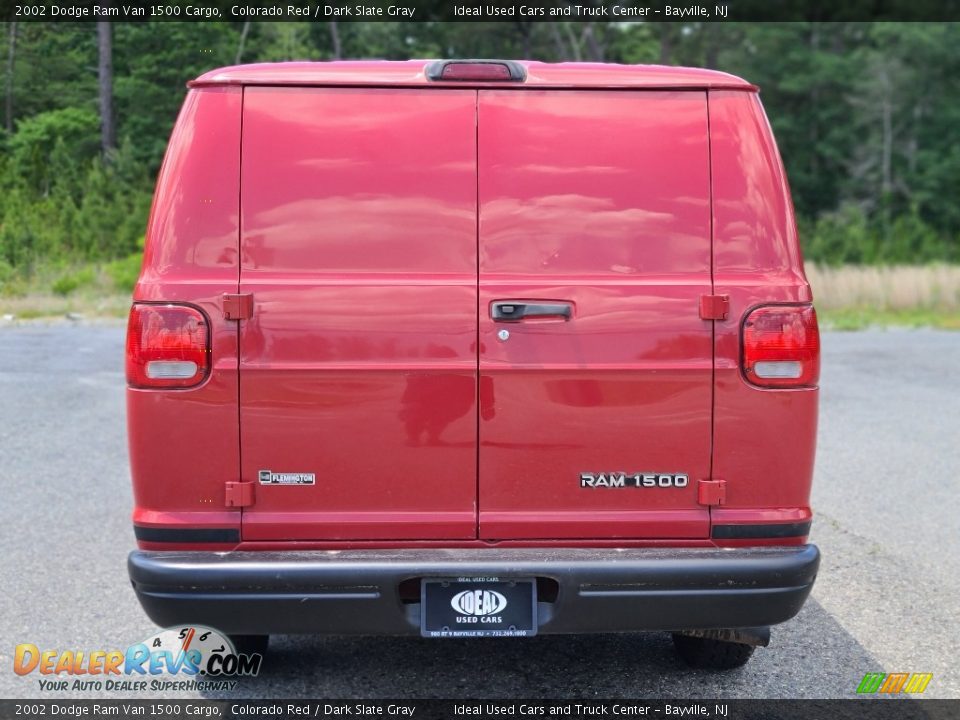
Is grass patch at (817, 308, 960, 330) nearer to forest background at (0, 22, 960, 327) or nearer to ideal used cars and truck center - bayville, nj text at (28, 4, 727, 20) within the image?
forest background at (0, 22, 960, 327)

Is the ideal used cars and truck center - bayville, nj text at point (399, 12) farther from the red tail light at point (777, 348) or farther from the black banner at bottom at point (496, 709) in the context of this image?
the red tail light at point (777, 348)

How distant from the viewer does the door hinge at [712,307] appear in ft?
11.0

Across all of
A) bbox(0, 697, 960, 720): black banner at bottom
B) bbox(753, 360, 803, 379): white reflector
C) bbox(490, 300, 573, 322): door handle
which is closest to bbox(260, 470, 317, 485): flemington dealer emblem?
bbox(490, 300, 573, 322): door handle

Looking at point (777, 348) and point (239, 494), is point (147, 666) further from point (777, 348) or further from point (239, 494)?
point (777, 348)

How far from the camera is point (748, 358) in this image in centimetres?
336

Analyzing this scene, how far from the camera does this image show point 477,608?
3336mm

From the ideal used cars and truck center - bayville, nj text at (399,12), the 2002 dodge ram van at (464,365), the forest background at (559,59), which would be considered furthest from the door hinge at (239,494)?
the ideal used cars and truck center - bayville, nj text at (399,12)

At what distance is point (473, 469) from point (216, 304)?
95 cm

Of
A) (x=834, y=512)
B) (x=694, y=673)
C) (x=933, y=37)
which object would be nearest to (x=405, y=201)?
(x=694, y=673)

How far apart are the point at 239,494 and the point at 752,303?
1723 mm

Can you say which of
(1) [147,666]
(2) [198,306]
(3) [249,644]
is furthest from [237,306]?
(1) [147,666]

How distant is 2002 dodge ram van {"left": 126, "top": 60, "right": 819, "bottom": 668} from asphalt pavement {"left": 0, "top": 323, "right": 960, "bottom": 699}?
2.68 ft

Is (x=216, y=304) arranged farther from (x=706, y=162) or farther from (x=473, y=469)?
(x=706, y=162)

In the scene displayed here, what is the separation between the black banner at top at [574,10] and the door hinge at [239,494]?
1351 inches
